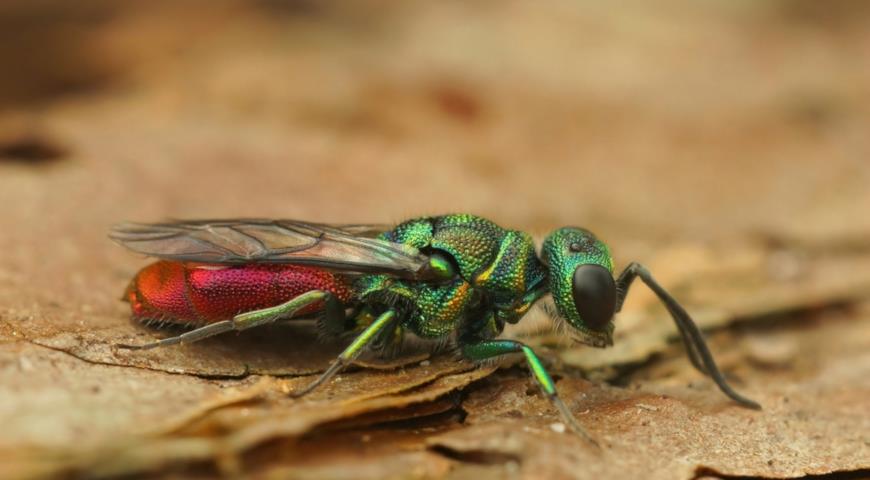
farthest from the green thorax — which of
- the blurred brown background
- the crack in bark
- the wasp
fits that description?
the blurred brown background

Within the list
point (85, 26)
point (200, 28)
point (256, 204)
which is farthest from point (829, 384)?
point (85, 26)

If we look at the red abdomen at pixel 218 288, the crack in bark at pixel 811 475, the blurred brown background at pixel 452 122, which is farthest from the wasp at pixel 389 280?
the blurred brown background at pixel 452 122

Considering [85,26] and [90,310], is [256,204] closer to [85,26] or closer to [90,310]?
[90,310]

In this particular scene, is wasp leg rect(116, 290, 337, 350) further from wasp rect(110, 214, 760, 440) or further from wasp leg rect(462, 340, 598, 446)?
wasp leg rect(462, 340, 598, 446)

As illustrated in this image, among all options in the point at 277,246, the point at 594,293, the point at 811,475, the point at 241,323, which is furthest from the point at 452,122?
the point at 811,475

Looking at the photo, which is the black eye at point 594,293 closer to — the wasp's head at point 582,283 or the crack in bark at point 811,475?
the wasp's head at point 582,283
